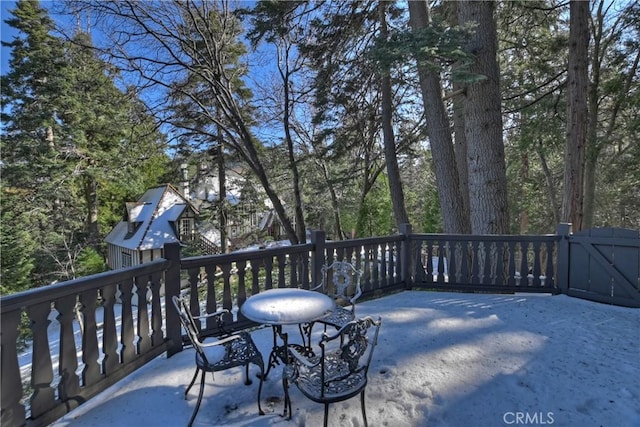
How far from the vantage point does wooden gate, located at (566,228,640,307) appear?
4.26 m

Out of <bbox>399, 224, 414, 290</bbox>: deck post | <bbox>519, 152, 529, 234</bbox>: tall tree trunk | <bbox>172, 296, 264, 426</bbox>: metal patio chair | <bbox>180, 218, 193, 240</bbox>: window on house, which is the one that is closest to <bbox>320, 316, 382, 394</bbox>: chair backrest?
<bbox>172, 296, 264, 426</bbox>: metal patio chair

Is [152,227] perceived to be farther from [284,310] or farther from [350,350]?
[350,350]

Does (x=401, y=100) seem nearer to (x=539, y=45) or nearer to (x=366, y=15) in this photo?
(x=366, y=15)

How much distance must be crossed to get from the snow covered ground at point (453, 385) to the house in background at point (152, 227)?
618 inches

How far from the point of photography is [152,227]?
17.7m

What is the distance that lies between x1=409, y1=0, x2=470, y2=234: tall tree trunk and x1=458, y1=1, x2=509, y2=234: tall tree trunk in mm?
826

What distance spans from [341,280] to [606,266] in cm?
352

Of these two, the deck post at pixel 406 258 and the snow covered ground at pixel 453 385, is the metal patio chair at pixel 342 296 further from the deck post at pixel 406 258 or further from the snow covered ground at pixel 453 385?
the deck post at pixel 406 258

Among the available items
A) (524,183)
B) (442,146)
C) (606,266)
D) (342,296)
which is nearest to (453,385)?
(342,296)

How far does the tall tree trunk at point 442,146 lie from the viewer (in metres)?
6.46

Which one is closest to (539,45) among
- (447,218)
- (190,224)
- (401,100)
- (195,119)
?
(401,100)

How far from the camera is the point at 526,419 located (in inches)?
87.4

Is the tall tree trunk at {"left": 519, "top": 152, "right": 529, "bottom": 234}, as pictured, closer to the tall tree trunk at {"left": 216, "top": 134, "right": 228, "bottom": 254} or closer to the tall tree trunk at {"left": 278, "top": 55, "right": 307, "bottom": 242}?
the tall tree trunk at {"left": 278, "top": 55, "right": 307, "bottom": 242}

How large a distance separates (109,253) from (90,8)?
1614 cm
